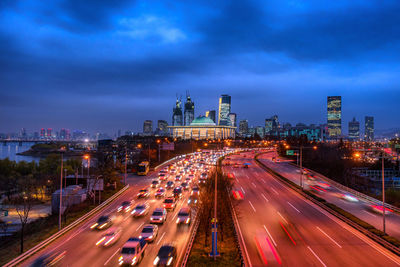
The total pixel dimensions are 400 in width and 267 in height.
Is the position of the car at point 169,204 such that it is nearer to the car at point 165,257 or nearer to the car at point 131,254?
the car at point 131,254

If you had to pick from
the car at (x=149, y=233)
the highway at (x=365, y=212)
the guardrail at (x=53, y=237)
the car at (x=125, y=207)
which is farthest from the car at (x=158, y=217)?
the highway at (x=365, y=212)

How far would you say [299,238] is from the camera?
2030 cm

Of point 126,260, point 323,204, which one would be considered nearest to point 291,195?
A: point 323,204

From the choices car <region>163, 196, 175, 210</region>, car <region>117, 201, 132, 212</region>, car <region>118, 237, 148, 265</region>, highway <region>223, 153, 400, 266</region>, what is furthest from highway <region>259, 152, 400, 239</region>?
car <region>117, 201, 132, 212</region>

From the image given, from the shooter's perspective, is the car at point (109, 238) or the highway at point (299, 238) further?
the car at point (109, 238)

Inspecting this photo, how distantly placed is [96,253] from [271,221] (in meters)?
15.9

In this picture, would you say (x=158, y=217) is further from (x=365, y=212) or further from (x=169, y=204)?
(x=365, y=212)

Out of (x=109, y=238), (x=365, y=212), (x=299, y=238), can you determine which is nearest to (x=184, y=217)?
(x=109, y=238)

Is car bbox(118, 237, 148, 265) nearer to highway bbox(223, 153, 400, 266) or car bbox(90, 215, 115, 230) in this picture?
highway bbox(223, 153, 400, 266)

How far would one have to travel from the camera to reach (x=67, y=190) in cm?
3272

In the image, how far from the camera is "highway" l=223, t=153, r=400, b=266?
16844 millimetres

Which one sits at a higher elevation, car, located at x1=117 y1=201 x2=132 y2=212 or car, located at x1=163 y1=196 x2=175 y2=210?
car, located at x1=163 y1=196 x2=175 y2=210

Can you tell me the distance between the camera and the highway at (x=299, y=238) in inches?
663

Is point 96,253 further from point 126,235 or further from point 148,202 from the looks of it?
point 148,202
